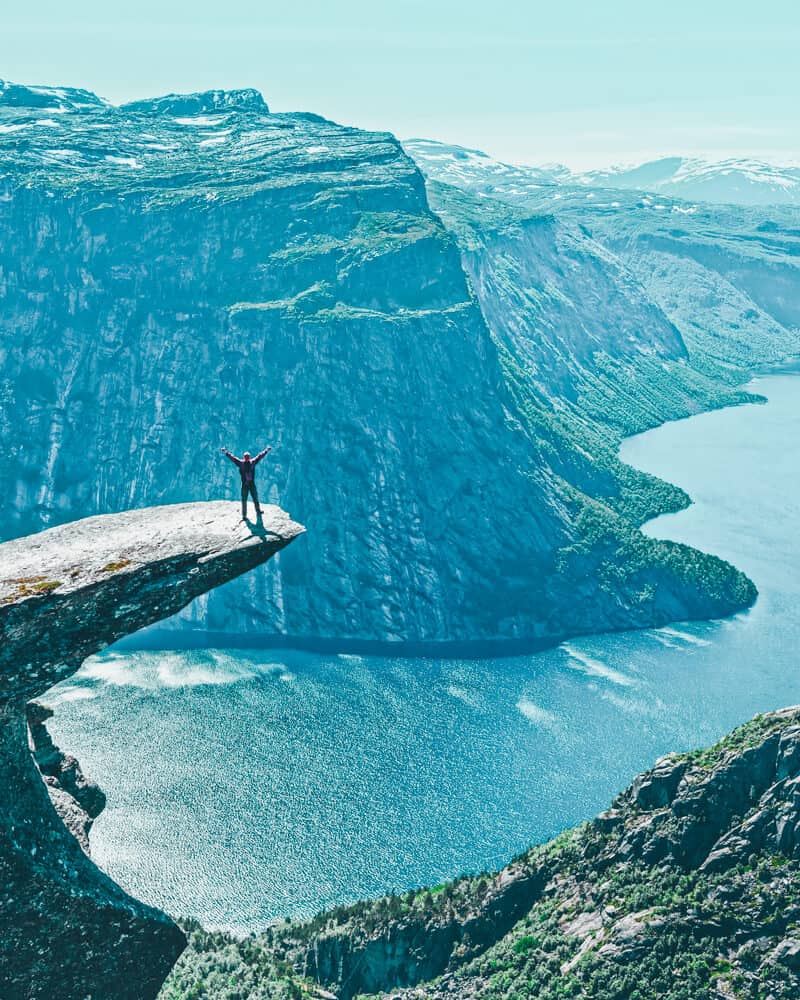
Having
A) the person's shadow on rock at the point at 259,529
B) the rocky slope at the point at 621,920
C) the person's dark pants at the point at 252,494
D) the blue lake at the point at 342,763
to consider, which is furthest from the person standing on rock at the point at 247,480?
the blue lake at the point at 342,763

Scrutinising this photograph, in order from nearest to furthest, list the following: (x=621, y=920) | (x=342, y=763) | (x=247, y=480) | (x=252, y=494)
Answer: (x=252, y=494) < (x=247, y=480) < (x=621, y=920) < (x=342, y=763)

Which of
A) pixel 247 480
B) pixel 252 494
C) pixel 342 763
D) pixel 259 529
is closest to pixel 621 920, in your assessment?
pixel 259 529

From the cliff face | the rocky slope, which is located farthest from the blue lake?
the cliff face

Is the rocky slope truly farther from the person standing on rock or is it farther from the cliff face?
the person standing on rock

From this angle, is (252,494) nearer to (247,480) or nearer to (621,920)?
(247,480)

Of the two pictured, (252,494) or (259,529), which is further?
(252,494)

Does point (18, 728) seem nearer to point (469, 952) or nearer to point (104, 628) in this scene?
point (104, 628)
